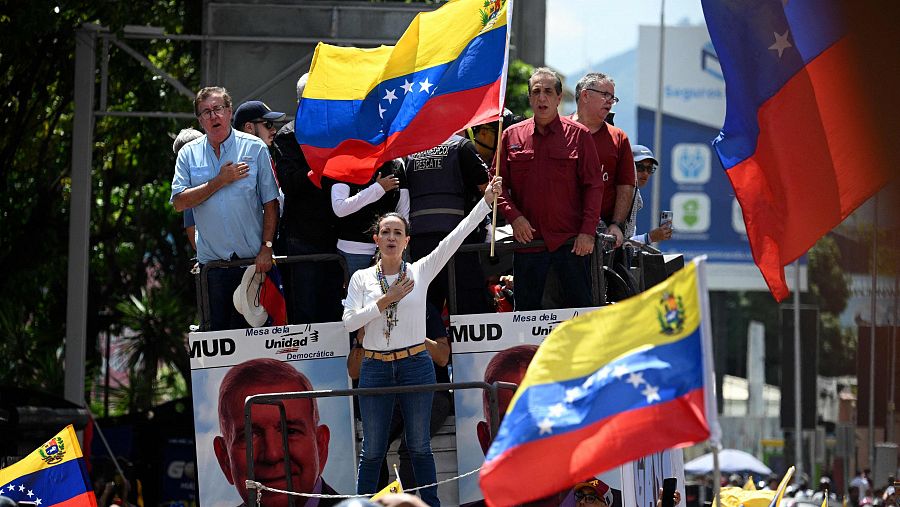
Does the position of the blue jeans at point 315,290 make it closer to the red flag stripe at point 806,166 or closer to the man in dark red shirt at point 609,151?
the man in dark red shirt at point 609,151

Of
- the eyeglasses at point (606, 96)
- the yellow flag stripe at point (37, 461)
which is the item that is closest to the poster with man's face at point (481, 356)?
the eyeglasses at point (606, 96)

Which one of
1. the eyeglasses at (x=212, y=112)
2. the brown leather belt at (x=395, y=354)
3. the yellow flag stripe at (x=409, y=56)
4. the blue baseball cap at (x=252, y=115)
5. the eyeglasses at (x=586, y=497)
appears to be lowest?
the eyeglasses at (x=586, y=497)

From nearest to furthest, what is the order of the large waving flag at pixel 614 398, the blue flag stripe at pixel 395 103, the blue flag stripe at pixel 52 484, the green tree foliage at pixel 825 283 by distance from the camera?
the large waving flag at pixel 614 398, the blue flag stripe at pixel 52 484, the blue flag stripe at pixel 395 103, the green tree foliage at pixel 825 283

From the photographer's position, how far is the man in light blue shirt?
9.70 metres

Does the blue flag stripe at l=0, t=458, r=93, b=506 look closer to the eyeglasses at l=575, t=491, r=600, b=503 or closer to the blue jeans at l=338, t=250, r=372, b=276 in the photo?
the blue jeans at l=338, t=250, r=372, b=276

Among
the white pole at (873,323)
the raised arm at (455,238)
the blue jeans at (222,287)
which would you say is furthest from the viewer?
the white pole at (873,323)

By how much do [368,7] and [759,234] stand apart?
930cm

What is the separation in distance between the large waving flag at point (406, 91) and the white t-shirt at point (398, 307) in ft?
3.14

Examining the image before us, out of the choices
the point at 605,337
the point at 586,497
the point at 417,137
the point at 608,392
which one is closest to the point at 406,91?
the point at 417,137

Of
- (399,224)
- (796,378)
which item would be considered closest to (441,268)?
(399,224)

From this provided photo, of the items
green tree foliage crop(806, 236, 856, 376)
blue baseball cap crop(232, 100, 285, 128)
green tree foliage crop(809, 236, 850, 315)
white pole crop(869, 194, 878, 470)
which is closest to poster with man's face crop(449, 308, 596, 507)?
blue baseball cap crop(232, 100, 285, 128)

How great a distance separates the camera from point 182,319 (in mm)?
25625

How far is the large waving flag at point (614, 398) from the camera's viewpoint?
6.04 meters

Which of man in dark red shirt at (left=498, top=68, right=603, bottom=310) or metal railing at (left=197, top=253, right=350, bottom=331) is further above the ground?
man in dark red shirt at (left=498, top=68, right=603, bottom=310)
